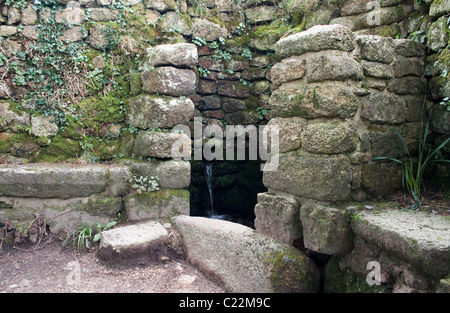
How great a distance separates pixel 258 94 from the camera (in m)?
4.17

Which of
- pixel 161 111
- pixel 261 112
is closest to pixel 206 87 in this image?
pixel 261 112

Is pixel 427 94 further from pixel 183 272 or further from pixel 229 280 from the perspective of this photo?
pixel 183 272

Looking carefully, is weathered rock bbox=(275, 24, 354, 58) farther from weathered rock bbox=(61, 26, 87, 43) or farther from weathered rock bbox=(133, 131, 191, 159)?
weathered rock bbox=(61, 26, 87, 43)

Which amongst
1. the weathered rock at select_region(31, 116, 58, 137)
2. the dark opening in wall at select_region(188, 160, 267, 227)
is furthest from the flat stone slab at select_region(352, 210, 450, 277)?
the weathered rock at select_region(31, 116, 58, 137)

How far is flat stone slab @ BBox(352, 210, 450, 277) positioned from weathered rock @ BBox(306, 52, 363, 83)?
895mm

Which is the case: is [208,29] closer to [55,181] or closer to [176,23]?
[176,23]

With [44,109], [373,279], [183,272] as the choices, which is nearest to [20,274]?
[183,272]

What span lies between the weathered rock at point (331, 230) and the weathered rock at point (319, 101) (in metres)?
0.62

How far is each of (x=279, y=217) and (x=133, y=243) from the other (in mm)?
1192

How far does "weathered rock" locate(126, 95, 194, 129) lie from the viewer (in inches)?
118

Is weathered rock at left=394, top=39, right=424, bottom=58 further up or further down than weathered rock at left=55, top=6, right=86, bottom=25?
further down

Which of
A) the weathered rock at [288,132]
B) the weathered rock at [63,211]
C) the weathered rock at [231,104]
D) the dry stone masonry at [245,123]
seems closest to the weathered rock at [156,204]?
the dry stone masonry at [245,123]
